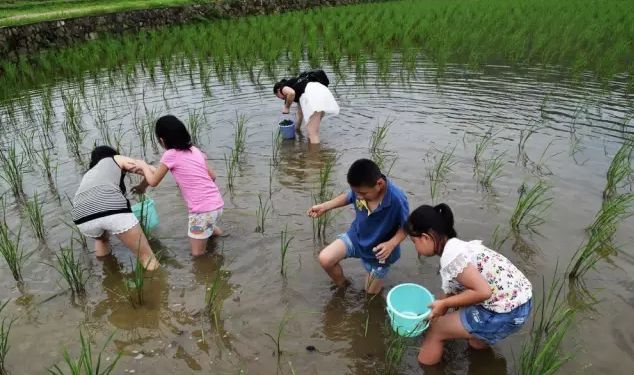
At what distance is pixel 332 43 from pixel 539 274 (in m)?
8.00

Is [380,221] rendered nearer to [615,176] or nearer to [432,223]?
[432,223]

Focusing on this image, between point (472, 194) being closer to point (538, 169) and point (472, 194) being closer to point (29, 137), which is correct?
point (538, 169)

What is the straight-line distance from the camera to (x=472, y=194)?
421 centimetres

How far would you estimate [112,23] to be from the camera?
12836mm

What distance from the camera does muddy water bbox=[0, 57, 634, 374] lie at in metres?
2.55

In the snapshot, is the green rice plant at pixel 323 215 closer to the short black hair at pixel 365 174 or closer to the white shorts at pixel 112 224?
the short black hair at pixel 365 174

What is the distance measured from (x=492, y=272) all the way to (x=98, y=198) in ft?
8.63

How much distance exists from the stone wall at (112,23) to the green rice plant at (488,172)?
1092 cm

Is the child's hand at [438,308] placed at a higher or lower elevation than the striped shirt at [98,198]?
lower

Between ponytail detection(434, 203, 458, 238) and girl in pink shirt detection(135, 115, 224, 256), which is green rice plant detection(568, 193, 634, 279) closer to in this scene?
ponytail detection(434, 203, 458, 238)

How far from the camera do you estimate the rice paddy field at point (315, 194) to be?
2.59 meters

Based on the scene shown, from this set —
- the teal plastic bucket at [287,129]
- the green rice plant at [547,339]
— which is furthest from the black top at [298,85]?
the green rice plant at [547,339]

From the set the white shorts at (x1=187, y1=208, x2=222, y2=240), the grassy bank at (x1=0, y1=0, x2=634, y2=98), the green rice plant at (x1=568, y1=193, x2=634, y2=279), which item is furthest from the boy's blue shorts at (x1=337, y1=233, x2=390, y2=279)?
the grassy bank at (x1=0, y1=0, x2=634, y2=98)

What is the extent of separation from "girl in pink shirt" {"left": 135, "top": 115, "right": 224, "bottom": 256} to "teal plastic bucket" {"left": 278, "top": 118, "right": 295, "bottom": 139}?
7.36 feet
